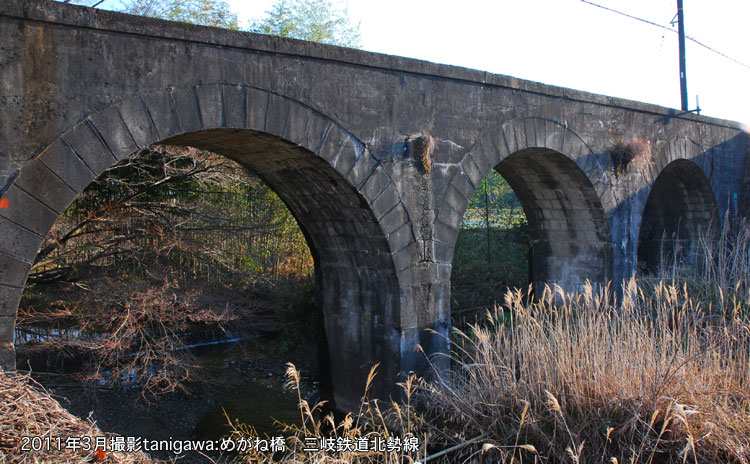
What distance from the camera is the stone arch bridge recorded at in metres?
3.78

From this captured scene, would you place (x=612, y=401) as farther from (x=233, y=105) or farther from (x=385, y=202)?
(x=233, y=105)

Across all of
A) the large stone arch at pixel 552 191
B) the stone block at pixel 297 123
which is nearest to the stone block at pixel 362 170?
the stone block at pixel 297 123

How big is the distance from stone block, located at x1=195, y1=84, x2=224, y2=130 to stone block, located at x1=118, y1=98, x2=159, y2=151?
40 centimetres

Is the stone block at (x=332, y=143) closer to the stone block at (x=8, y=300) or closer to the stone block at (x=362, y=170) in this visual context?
the stone block at (x=362, y=170)

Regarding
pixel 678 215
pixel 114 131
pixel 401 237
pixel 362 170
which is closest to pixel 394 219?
pixel 401 237

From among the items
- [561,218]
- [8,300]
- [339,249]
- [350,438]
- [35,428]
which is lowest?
[350,438]

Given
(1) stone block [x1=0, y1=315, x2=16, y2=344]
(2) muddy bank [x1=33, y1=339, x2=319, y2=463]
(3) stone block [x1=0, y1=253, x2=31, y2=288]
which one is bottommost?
(2) muddy bank [x1=33, y1=339, x2=319, y2=463]

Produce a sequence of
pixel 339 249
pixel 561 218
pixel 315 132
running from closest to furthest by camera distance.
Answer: pixel 315 132 < pixel 339 249 < pixel 561 218

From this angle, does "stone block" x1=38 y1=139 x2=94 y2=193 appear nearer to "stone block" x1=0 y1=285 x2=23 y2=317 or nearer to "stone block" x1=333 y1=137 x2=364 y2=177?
"stone block" x1=0 y1=285 x2=23 y2=317

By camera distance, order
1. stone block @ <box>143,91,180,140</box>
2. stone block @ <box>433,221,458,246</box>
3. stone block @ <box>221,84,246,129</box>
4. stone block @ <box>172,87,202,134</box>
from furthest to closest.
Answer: stone block @ <box>433,221,458,246</box> < stone block @ <box>221,84,246,129</box> < stone block @ <box>172,87,202,134</box> < stone block @ <box>143,91,180,140</box>

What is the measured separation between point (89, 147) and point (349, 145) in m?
2.16

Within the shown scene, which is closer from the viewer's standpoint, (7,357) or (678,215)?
(7,357)

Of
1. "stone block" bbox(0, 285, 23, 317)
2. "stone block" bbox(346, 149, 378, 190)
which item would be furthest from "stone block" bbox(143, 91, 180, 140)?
"stone block" bbox(346, 149, 378, 190)

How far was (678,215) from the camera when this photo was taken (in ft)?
36.3
